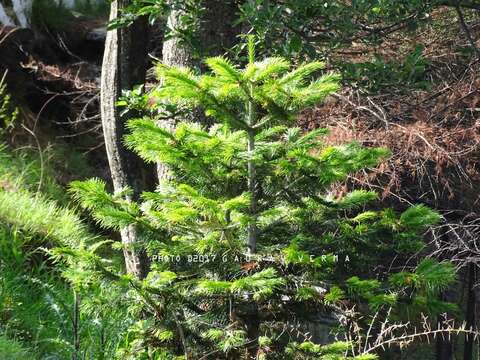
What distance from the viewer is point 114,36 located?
575 cm

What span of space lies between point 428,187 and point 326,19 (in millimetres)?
2986

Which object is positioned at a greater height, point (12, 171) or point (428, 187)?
point (12, 171)

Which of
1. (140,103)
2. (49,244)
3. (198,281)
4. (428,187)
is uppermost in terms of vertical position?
(140,103)

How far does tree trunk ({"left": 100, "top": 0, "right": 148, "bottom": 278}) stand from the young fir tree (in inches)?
91.3

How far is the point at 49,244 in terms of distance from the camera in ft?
19.7

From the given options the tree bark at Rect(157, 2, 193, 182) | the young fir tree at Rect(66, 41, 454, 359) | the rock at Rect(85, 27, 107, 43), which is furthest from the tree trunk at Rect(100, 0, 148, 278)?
the rock at Rect(85, 27, 107, 43)

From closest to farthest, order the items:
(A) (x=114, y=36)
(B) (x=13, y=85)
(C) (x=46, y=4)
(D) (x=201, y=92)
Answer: (D) (x=201, y=92)
(A) (x=114, y=36)
(B) (x=13, y=85)
(C) (x=46, y=4)

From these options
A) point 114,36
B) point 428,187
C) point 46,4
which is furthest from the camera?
point 46,4

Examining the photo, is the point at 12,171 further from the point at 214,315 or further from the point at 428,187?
the point at 214,315

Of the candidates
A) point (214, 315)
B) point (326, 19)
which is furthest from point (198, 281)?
point (326, 19)

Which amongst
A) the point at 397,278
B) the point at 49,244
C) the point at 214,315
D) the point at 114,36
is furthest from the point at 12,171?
the point at 397,278

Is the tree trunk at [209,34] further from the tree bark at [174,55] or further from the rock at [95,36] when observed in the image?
the rock at [95,36]

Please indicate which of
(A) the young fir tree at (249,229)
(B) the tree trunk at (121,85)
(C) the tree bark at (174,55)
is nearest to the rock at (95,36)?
(B) the tree trunk at (121,85)

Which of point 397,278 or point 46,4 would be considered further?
point 46,4
